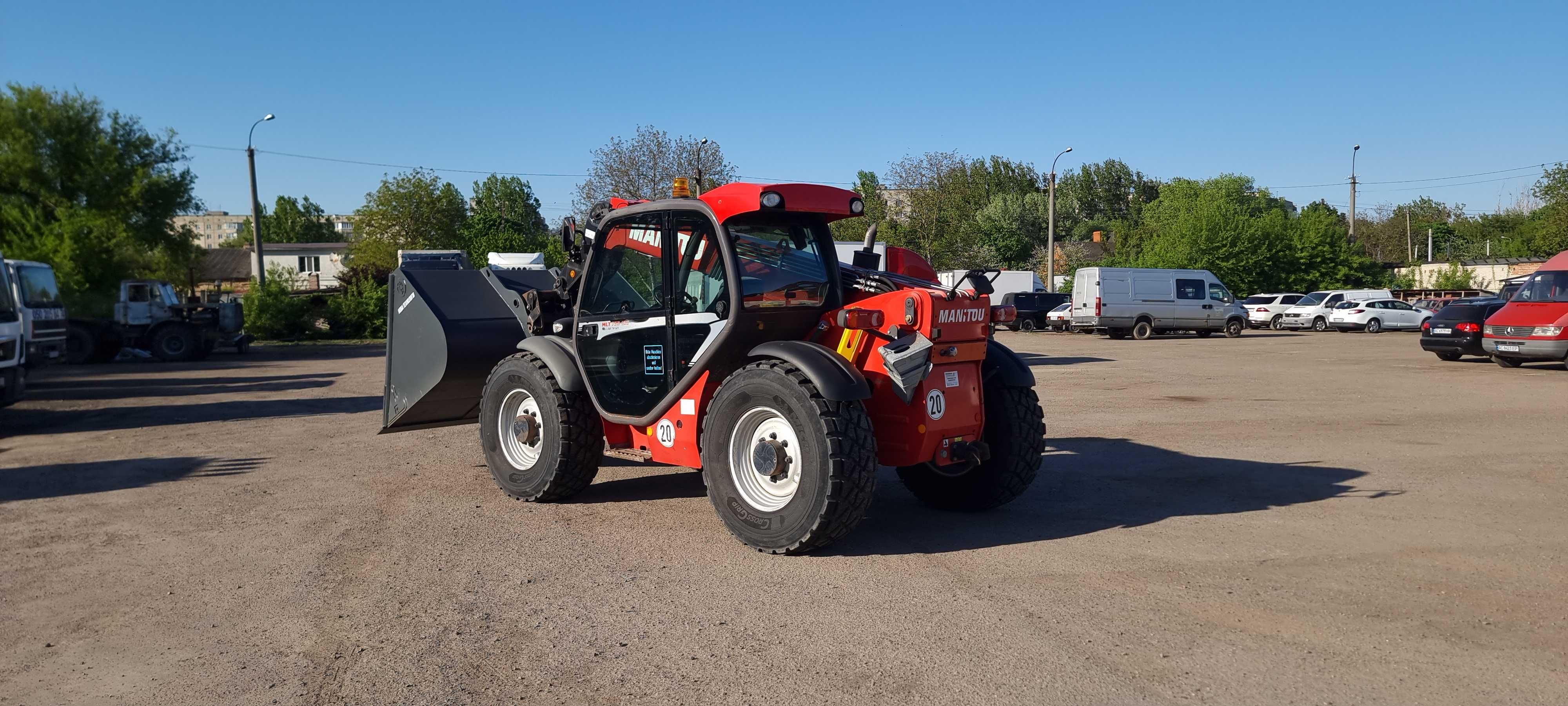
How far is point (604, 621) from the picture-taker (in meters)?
4.81

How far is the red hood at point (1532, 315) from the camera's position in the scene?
17828mm

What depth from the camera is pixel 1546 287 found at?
18.2 meters

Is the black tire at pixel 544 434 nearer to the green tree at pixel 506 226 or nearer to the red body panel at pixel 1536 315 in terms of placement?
the green tree at pixel 506 226

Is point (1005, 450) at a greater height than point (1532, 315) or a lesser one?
lesser

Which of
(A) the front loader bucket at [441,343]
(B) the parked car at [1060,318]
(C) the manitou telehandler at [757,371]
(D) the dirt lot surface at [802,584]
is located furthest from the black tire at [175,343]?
(B) the parked car at [1060,318]

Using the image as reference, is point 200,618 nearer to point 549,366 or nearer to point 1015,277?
point 549,366

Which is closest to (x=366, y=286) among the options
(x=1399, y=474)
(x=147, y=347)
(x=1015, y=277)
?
(x=147, y=347)

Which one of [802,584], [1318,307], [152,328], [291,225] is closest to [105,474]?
[802,584]

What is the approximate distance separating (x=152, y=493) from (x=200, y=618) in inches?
159

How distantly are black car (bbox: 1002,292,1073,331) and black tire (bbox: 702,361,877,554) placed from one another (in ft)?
118

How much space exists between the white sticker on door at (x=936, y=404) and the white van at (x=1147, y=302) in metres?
28.2

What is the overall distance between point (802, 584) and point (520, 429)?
3179mm

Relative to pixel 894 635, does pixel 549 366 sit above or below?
above

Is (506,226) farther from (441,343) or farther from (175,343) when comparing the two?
(441,343)
